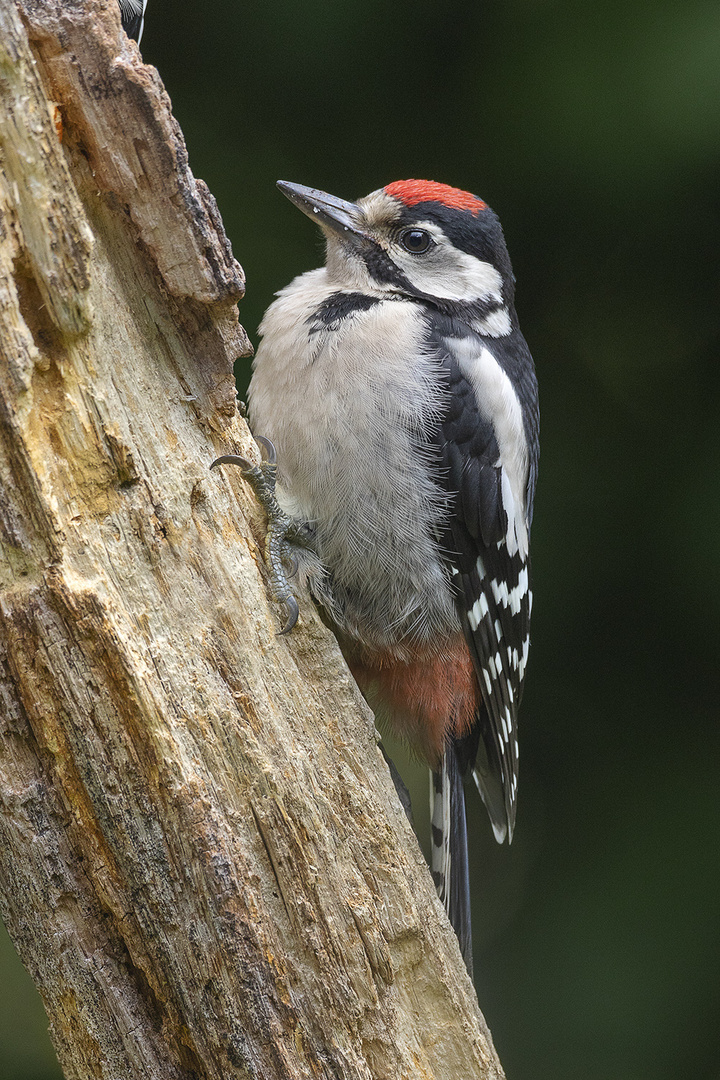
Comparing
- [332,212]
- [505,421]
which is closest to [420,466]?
[505,421]

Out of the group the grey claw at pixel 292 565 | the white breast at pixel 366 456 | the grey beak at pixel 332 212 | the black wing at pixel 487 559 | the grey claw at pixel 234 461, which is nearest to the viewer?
the grey claw at pixel 234 461

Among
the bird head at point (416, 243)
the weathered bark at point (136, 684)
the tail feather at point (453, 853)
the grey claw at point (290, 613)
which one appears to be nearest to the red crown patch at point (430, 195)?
the bird head at point (416, 243)

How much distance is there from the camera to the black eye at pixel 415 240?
2562mm

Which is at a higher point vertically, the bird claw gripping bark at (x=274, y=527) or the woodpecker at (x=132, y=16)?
the woodpecker at (x=132, y=16)

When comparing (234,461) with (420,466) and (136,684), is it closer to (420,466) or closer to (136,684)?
(136,684)

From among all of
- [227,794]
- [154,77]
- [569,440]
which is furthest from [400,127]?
[227,794]

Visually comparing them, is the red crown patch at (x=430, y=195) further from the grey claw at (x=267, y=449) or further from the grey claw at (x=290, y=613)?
the grey claw at (x=290, y=613)

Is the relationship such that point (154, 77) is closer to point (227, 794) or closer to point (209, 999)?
point (227, 794)

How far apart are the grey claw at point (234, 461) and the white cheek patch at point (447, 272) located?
3.25 feet

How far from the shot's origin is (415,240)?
2568 millimetres

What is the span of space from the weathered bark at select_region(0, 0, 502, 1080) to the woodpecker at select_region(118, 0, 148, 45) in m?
0.67

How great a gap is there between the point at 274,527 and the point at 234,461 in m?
0.26

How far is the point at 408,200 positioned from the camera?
2.56m

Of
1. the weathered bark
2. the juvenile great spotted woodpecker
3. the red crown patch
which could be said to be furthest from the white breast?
the weathered bark
